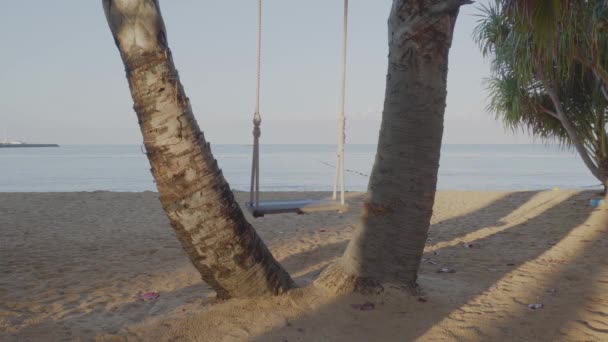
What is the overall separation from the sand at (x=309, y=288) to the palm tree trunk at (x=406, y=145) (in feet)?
0.87

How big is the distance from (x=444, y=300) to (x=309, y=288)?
3.27 ft

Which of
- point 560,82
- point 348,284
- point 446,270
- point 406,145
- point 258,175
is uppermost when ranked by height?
point 560,82

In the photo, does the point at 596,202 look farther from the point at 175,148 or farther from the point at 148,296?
the point at 175,148

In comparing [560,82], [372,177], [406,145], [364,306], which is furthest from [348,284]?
[560,82]

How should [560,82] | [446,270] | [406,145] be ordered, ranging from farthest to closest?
[560,82]
[446,270]
[406,145]

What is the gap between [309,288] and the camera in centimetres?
356

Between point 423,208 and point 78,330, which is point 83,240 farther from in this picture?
point 423,208

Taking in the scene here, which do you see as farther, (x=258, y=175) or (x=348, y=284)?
(x=258, y=175)

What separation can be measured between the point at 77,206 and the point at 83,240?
4144 millimetres

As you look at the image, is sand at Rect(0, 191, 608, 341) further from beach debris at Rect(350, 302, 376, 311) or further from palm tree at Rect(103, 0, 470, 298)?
palm tree at Rect(103, 0, 470, 298)

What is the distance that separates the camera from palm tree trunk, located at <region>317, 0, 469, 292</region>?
3316mm

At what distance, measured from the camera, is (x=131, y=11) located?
259 cm

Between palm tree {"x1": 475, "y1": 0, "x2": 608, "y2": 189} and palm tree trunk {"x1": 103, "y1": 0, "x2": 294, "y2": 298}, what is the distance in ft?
17.5

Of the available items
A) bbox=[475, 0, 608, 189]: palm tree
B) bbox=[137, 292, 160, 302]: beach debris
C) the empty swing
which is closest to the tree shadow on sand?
the empty swing
